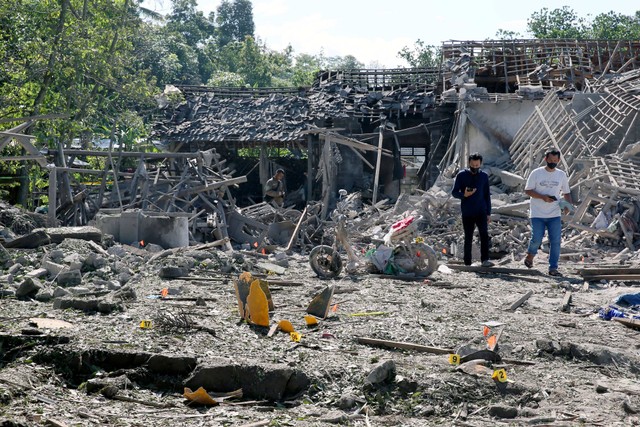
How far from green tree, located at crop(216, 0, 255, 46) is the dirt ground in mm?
68617

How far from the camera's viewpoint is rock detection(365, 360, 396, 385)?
239 inches

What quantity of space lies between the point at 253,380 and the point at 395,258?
6062 millimetres

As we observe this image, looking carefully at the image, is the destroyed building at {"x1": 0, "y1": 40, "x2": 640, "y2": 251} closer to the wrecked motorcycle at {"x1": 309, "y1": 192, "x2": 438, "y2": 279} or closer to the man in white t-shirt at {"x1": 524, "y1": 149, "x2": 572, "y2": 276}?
the man in white t-shirt at {"x1": 524, "y1": 149, "x2": 572, "y2": 276}

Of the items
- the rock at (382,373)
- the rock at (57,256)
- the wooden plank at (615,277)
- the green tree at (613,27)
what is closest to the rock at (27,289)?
the rock at (57,256)

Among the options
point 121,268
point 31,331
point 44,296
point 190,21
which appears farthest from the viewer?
point 190,21

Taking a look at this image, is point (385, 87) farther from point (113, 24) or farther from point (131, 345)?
point (131, 345)

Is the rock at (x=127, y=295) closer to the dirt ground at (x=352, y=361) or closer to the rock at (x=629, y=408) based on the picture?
the dirt ground at (x=352, y=361)

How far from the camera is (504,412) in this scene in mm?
5637

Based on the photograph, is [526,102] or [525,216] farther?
[526,102]

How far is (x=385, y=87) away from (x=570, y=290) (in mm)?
20891

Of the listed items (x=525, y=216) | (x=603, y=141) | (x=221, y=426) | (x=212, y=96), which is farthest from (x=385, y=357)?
(x=212, y=96)

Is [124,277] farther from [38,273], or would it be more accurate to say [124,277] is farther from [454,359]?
[454,359]

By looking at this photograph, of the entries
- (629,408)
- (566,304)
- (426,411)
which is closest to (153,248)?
(566,304)

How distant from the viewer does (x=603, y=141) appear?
1855 cm
